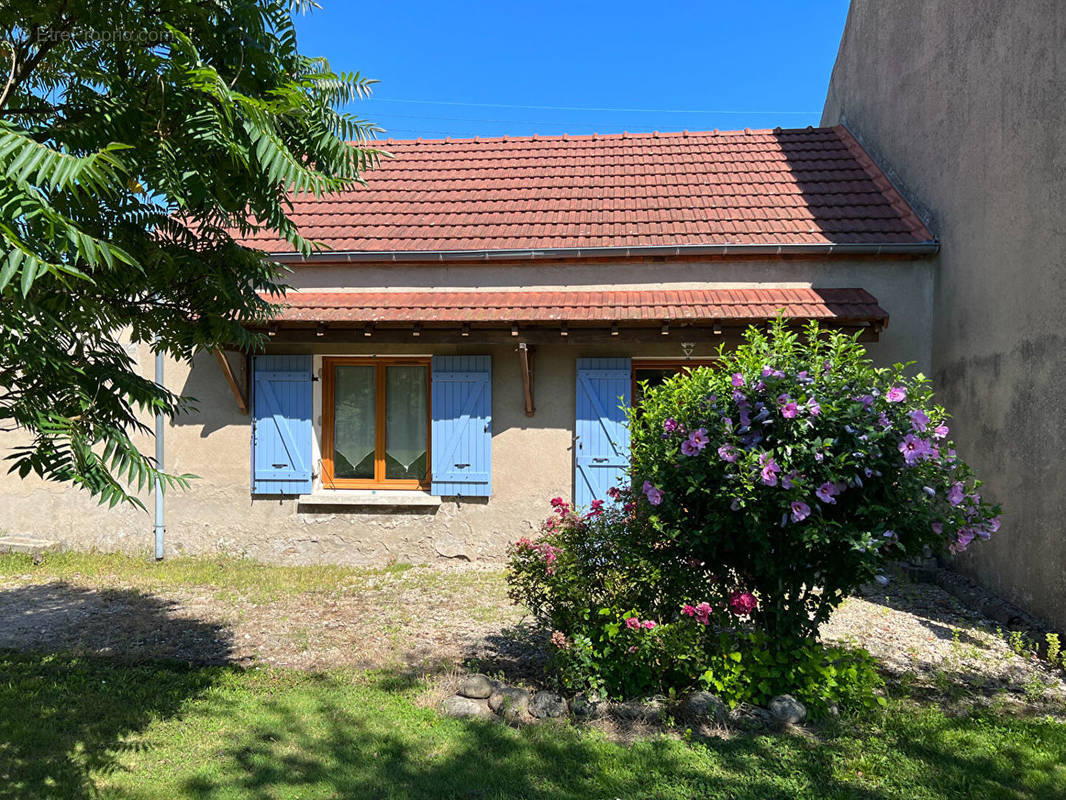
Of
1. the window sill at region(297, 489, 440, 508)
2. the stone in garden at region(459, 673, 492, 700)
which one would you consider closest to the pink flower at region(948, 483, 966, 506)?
the stone in garden at region(459, 673, 492, 700)

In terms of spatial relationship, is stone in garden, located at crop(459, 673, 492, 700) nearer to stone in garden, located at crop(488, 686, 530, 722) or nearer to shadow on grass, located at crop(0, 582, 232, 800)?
stone in garden, located at crop(488, 686, 530, 722)

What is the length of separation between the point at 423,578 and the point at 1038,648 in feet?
16.5

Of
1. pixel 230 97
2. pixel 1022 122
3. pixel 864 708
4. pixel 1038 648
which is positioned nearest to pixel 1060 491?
pixel 1038 648

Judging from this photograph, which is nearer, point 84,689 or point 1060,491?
point 84,689

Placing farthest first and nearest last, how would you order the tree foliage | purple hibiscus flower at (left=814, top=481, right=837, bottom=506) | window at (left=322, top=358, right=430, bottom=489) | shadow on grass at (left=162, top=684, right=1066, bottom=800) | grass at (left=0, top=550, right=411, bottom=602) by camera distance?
window at (left=322, top=358, right=430, bottom=489), grass at (left=0, top=550, right=411, bottom=602), purple hibiscus flower at (left=814, top=481, right=837, bottom=506), shadow on grass at (left=162, top=684, right=1066, bottom=800), the tree foliage

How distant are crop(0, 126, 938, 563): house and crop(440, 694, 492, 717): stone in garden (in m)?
3.35

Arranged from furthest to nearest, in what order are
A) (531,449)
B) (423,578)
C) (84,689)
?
1. (531,449)
2. (423,578)
3. (84,689)

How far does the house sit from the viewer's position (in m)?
7.00

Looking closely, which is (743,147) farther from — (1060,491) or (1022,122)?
(1060,491)

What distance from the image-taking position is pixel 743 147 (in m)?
9.41

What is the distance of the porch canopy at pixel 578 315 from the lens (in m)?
6.58

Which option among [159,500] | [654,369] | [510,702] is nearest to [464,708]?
[510,702]

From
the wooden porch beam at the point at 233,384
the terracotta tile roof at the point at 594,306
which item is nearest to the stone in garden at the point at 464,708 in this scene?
the terracotta tile roof at the point at 594,306

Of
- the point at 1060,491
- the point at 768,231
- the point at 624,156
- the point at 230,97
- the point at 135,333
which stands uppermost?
the point at 624,156
